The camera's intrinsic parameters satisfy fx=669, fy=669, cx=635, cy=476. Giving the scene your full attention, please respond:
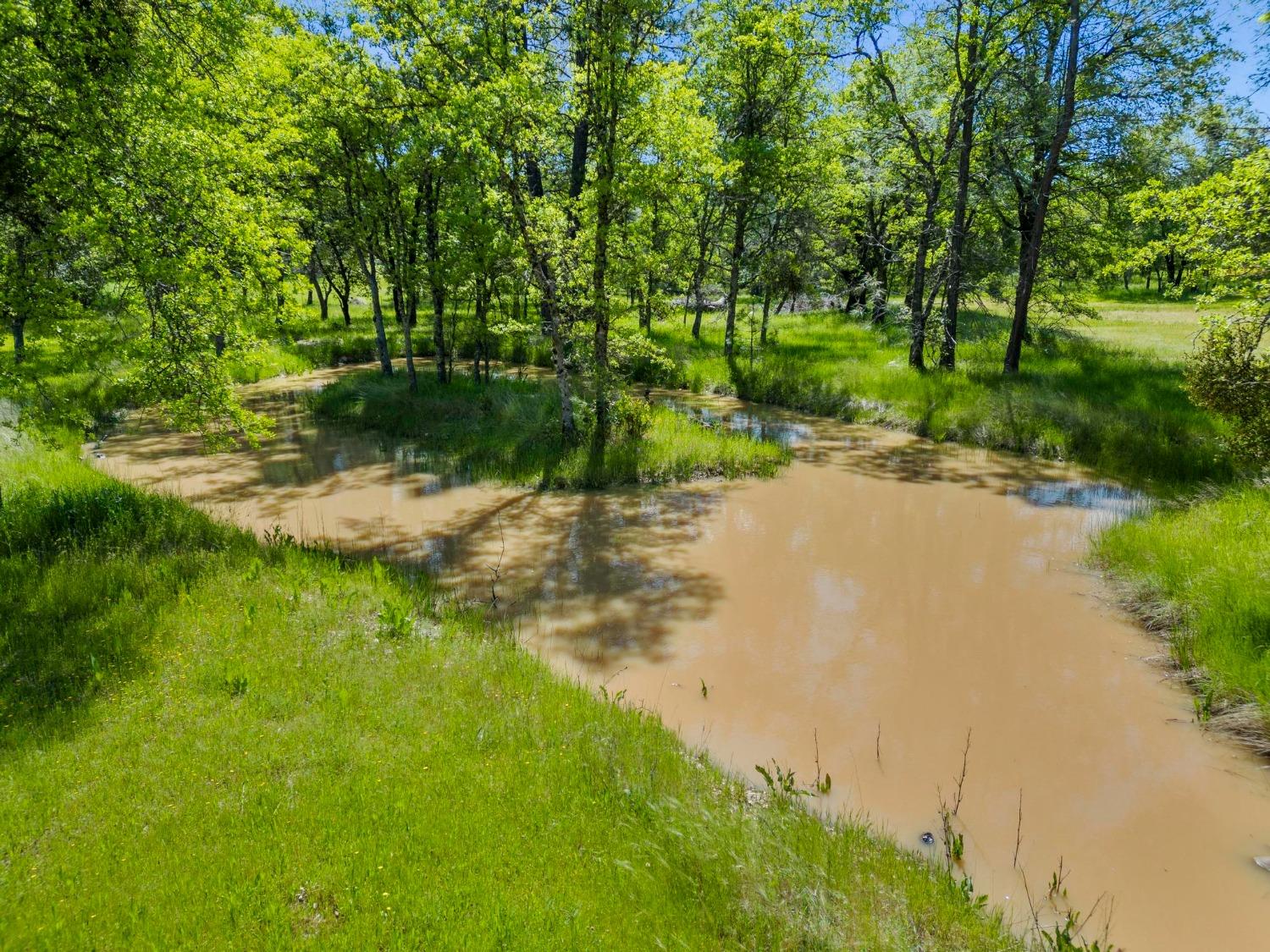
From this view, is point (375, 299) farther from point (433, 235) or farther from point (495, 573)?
point (495, 573)

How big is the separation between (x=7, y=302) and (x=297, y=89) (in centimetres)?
1124

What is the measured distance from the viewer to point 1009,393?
49.7 ft

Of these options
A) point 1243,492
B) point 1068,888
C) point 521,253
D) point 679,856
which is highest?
point 521,253

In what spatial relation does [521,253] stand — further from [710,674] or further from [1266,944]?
[1266,944]

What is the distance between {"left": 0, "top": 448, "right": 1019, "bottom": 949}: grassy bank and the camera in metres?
3.38

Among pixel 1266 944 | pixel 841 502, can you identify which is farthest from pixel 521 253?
pixel 1266 944

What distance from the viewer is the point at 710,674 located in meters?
6.52

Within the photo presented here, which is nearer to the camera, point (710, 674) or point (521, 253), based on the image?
point (710, 674)

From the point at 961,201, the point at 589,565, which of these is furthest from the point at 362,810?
the point at 961,201

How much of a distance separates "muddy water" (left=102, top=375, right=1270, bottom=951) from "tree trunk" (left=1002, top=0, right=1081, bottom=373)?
189 inches

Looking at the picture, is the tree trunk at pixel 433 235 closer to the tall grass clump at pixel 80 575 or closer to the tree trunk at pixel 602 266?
the tree trunk at pixel 602 266

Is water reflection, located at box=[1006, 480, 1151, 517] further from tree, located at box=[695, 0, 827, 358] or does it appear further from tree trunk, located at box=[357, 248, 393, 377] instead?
tree trunk, located at box=[357, 248, 393, 377]

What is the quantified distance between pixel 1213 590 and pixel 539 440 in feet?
35.5

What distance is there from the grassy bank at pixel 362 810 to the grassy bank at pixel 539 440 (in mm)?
6416
